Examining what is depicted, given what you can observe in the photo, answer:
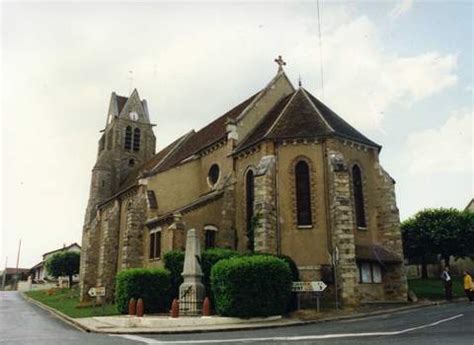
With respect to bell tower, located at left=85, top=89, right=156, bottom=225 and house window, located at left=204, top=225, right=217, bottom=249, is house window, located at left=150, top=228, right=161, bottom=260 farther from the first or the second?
bell tower, located at left=85, top=89, right=156, bottom=225

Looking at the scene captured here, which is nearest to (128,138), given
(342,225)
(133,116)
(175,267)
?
(133,116)

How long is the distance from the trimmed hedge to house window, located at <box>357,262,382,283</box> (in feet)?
20.1

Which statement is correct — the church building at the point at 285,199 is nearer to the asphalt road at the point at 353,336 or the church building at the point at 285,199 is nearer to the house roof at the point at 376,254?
the house roof at the point at 376,254

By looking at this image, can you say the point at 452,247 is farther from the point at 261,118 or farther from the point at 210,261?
the point at 210,261

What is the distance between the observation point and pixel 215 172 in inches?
1110

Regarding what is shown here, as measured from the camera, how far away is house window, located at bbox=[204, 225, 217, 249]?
2443 cm

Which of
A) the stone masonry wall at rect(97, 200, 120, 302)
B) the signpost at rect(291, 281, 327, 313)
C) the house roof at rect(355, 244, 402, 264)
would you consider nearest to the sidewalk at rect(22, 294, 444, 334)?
the signpost at rect(291, 281, 327, 313)

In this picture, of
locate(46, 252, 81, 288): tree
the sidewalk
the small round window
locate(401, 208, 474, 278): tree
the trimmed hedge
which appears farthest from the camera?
locate(46, 252, 81, 288): tree

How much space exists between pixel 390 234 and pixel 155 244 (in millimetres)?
13333

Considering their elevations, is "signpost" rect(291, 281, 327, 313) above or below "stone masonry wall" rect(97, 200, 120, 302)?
below

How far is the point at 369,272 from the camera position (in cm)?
2169

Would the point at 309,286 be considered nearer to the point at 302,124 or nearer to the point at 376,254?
the point at 376,254

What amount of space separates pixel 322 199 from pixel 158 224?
9.98m

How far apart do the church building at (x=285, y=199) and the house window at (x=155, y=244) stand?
0.39ft
